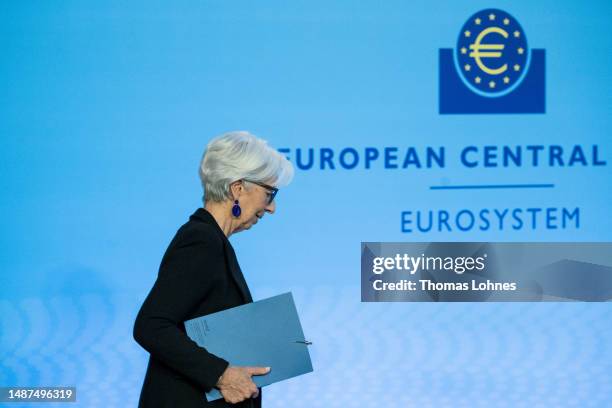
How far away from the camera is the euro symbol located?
312 cm

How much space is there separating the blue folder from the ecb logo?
5.63 ft

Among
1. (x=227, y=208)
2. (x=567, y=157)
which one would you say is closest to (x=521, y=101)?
(x=567, y=157)

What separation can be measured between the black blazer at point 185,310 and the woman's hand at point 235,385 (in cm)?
2

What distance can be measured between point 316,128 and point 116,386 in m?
1.28

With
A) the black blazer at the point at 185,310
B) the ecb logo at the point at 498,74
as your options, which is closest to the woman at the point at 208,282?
the black blazer at the point at 185,310

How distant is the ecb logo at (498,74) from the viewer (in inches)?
123

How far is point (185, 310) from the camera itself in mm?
1533

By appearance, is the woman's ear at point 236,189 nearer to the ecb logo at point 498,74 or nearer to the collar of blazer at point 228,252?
the collar of blazer at point 228,252

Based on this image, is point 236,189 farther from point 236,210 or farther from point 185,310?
point 185,310

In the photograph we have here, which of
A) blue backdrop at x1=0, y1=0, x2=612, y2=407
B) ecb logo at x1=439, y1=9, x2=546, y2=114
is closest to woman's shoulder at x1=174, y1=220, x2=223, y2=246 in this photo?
blue backdrop at x1=0, y1=0, x2=612, y2=407

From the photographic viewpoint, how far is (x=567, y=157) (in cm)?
312

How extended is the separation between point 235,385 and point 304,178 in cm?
166

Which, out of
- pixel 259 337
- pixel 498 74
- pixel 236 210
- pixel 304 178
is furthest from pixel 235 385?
pixel 498 74

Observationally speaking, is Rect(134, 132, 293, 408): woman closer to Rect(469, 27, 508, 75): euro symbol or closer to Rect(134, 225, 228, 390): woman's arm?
Rect(134, 225, 228, 390): woman's arm
